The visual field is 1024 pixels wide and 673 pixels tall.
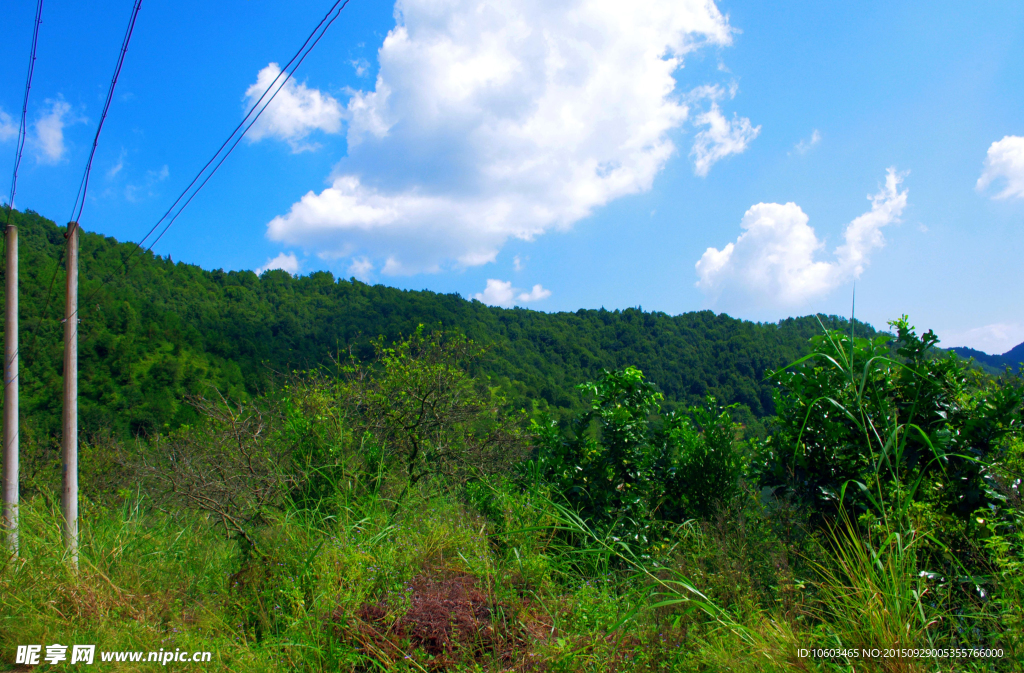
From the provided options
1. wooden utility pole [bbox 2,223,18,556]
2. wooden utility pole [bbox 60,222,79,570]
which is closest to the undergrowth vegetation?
wooden utility pole [bbox 60,222,79,570]

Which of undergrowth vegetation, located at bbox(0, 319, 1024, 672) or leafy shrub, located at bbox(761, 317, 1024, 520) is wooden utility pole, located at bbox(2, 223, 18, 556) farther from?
leafy shrub, located at bbox(761, 317, 1024, 520)

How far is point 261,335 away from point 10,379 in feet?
90.0

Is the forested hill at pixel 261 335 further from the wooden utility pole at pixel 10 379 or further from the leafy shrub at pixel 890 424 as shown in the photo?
the leafy shrub at pixel 890 424

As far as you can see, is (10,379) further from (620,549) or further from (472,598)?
(620,549)

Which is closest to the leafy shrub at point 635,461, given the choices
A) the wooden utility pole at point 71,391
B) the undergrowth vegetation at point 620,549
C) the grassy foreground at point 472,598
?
the undergrowth vegetation at point 620,549

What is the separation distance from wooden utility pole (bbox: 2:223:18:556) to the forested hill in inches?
476

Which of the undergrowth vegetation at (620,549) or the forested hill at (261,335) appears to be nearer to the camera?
the undergrowth vegetation at (620,549)

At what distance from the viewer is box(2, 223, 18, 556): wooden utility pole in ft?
24.3

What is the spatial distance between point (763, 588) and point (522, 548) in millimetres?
1491

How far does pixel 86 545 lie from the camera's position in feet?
14.6

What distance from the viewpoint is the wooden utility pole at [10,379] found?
24.3ft

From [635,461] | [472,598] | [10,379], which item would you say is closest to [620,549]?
[635,461]

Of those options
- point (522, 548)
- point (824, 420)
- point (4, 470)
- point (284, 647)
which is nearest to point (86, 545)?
point (284, 647)

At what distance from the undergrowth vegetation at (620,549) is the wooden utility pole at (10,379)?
7.70 ft
